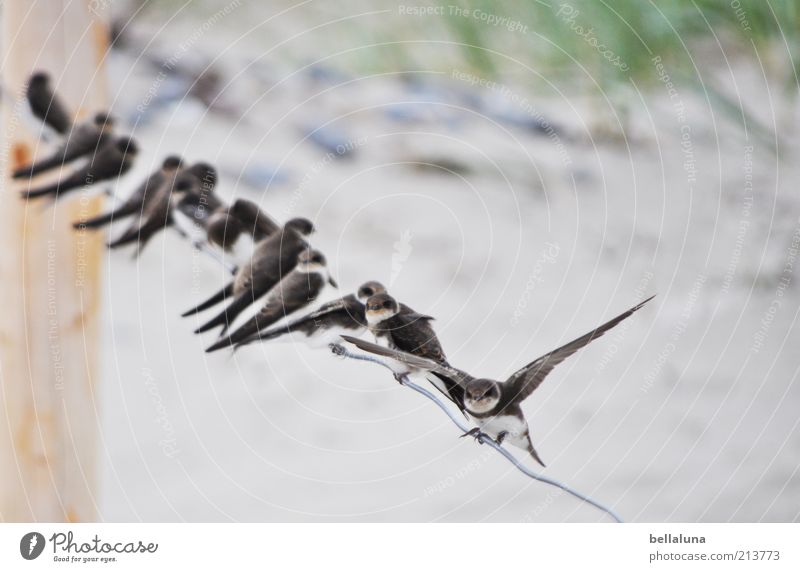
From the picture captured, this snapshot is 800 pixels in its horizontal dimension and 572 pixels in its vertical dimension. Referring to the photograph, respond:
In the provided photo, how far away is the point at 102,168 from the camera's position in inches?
33.5

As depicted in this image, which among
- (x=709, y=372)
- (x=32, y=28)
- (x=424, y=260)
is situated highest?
(x=32, y=28)

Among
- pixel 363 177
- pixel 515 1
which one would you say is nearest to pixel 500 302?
pixel 363 177

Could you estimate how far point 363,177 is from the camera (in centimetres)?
87

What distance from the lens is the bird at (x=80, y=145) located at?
2.78 feet

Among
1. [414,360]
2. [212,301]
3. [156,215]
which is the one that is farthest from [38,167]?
[414,360]

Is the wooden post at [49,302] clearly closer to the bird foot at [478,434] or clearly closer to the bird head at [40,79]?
the bird head at [40,79]

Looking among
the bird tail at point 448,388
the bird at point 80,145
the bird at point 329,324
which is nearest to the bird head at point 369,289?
the bird at point 329,324

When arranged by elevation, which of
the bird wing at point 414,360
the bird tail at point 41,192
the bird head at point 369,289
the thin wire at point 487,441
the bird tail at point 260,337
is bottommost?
the thin wire at point 487,441

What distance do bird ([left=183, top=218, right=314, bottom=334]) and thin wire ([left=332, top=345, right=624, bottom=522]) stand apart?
11 cm

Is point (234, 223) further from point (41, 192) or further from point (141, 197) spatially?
point (41, 192)

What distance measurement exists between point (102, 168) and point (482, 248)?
44 cm

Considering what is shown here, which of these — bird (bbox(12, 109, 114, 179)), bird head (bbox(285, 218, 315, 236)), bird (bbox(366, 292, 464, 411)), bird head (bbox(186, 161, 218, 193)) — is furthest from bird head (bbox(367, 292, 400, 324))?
bird (bbox(12, 109, 114, 179))
